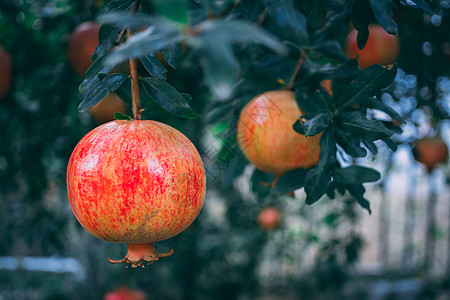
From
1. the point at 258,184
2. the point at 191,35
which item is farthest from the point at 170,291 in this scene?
the point at 191,35

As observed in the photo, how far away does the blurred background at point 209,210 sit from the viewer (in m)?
1.46

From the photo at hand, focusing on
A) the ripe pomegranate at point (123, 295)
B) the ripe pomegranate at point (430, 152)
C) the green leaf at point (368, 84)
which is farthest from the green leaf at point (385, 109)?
the ripe pomegranate at point (123, 295)

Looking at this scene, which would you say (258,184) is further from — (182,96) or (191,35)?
(191,35)

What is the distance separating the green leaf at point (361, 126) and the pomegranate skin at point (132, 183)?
0.30 metres

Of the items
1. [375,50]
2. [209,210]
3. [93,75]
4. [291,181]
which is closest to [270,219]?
[209,210]

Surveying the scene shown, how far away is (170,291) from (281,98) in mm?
3049

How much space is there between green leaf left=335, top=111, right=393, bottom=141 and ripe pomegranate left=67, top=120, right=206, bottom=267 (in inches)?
11.8

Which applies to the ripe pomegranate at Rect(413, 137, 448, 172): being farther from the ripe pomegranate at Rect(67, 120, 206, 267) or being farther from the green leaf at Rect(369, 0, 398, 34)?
the ripe pomegranate at Rect(67, 120, 206, 267)

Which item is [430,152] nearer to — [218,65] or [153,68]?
[153,68]

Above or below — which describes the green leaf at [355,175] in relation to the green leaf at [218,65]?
below

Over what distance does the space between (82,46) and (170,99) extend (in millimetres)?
808

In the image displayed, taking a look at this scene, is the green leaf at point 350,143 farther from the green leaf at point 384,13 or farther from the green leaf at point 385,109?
the green leaf at point 384,13

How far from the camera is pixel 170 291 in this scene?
135 inches

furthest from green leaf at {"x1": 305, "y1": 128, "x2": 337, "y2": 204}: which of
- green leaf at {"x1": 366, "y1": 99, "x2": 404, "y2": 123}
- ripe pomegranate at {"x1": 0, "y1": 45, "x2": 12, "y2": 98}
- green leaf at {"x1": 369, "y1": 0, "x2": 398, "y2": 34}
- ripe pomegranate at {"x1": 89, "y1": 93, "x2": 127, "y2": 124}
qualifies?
ripe pomegranate at {"x1": 0, "y1": 45, "x2": 12, "y2": 98}
